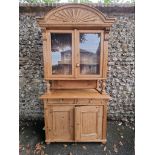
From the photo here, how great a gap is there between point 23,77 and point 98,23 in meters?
1.56

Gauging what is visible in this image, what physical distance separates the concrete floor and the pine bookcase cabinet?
4.3 inches

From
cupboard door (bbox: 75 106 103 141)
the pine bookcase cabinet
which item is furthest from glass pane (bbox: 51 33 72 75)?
cupboard door (bbox: 75 106 103 141)

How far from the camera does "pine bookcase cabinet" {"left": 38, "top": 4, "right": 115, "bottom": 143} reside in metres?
2.17

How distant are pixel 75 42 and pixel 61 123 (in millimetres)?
1034

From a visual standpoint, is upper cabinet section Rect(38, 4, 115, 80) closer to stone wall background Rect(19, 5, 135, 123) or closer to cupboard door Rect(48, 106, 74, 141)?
cupboard door Rect(48, 106, 74, 141)

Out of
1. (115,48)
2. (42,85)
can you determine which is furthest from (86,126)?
(115,48)

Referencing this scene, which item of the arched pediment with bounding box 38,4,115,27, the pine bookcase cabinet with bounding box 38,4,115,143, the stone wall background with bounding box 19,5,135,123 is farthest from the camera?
the stone wall background with bounding box 19,5,135,123

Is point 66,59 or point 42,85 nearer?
point 66,59

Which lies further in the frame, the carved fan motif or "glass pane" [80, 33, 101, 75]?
"glass pane" [80, 33, 101, 75]

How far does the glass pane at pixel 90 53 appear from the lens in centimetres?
220

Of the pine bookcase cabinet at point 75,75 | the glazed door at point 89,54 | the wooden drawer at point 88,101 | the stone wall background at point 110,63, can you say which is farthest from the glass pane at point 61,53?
the stone wall background at point 110,63

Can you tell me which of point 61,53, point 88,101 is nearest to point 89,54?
point 61,53
